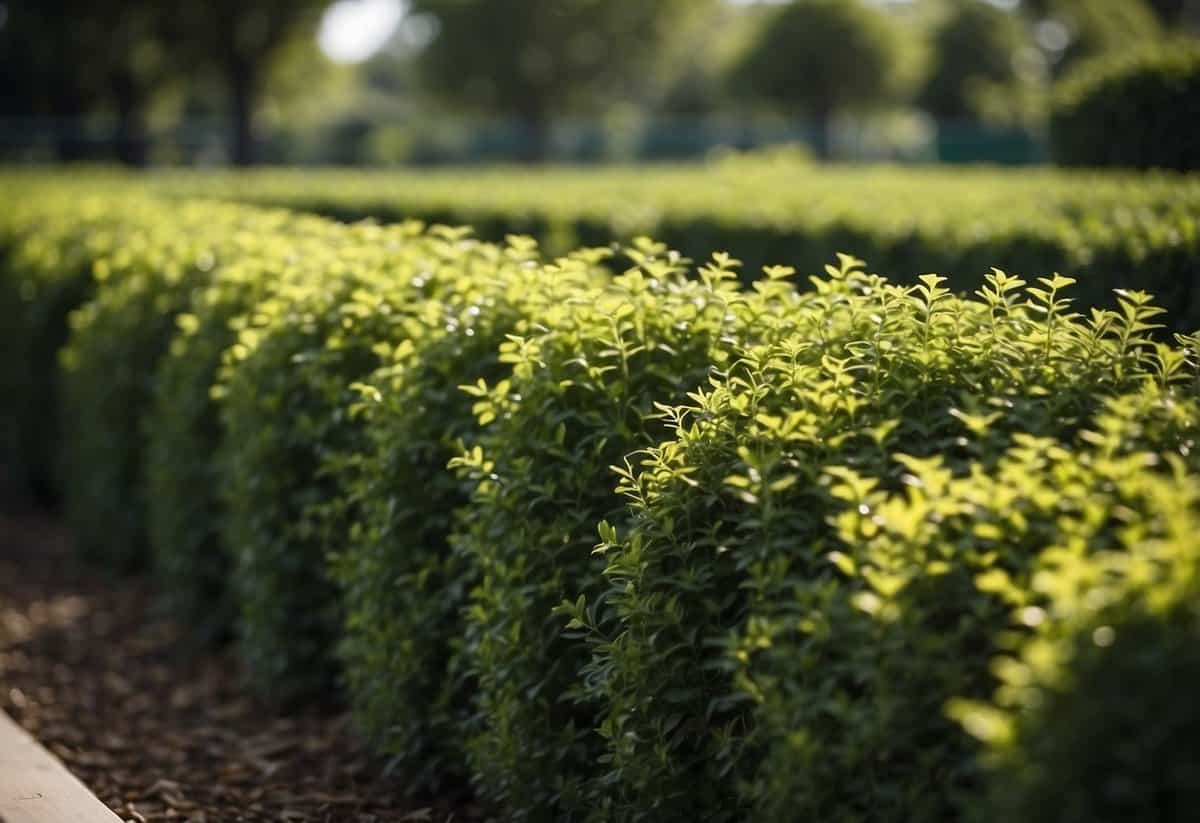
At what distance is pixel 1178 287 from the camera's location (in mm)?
5332

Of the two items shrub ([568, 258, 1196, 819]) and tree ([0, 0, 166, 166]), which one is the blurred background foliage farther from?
shrub ([568, 258, 1196, 819])

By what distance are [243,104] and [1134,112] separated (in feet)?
97.7

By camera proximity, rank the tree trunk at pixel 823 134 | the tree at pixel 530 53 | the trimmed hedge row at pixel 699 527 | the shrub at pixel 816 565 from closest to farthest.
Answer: the trimmed hedge row at pixel 699 527 → the shrub at pixel 816 565 → the tree trunk at pixel 823 134 → the tree at pixel 530 53

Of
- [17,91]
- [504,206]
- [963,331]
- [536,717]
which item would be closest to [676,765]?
[536,717]

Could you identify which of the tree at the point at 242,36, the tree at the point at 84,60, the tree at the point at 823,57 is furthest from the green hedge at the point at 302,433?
the tree at the point at 823,57

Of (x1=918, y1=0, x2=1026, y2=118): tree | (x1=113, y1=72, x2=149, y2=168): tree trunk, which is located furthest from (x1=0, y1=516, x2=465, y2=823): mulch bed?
(x1=918, y1=0, x2=1026, y2=118): tree

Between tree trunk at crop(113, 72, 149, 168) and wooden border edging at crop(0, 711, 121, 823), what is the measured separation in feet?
113

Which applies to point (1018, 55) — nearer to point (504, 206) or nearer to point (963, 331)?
point (504, 206)

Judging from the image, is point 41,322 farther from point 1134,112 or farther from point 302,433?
point 1134,112

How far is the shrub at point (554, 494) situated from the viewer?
3439mm

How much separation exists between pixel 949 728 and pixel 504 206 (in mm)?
8514

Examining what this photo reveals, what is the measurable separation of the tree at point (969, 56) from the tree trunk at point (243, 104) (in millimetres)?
27108

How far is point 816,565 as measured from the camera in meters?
2.68

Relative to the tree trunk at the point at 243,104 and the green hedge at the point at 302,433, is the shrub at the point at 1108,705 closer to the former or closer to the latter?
the green hedge at the point at 302,433
